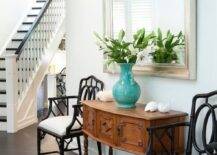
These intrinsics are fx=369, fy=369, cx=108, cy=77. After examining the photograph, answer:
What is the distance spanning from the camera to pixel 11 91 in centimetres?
574

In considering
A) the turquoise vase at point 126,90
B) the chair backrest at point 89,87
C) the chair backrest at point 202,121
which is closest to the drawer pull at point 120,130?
the turquoise vase at point 126,90

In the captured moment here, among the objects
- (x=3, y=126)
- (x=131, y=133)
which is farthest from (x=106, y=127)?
(x=3, y=126)

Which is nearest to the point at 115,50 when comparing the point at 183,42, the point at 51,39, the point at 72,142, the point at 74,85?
the point at 183,42

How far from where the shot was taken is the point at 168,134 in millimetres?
2723

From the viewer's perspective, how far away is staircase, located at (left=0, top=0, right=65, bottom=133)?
574cm

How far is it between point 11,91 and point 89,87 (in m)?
2.07

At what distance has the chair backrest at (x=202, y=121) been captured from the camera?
8.38ft

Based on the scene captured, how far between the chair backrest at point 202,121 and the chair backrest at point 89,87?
1430 millimetres

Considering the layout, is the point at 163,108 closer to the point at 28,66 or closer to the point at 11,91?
the point at 11,91

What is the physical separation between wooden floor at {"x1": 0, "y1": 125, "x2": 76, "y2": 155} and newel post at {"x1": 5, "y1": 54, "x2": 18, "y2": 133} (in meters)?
0.17

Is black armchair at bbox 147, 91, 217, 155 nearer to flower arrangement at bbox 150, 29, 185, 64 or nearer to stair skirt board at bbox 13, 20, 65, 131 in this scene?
flower arrangement at bbox 150, 29, 185, 64

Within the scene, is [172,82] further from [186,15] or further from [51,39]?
[51,39]

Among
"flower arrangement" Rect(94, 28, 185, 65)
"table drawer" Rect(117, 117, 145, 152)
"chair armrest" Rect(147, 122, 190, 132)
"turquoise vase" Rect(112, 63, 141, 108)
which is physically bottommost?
"table drawer" Rect(117, 117, 145, 152)

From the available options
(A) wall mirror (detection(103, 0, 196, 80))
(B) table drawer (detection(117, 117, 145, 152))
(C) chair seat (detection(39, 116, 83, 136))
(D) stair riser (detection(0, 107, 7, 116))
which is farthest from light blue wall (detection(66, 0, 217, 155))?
(D) stair riser (detection(0, 107, 7, 116))
